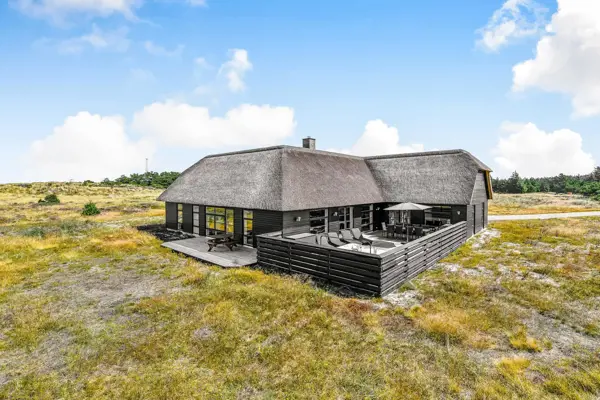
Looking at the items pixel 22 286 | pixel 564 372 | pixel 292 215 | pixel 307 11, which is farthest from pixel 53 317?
pixel 307 11

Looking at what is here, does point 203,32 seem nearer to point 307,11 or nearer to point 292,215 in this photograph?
point 307,11

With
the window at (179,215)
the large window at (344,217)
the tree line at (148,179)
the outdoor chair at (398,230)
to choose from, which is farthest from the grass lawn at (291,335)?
the tree line at (148,179)

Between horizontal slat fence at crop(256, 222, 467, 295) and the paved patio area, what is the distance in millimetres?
1253

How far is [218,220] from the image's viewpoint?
17.4 metres

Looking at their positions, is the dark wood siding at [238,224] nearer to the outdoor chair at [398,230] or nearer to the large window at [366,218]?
the large window at [366,218]

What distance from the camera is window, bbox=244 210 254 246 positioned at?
15.5 meters

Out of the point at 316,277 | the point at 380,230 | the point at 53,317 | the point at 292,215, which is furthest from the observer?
the point at 380,230

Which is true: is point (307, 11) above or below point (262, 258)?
above

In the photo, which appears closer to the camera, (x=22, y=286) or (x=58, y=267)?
(x=22, y=286)

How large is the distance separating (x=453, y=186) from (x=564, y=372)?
47.0 ft

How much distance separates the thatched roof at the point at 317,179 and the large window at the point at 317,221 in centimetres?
Result: 80

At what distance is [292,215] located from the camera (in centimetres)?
1440

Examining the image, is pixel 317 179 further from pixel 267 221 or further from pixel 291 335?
pixel 291 335

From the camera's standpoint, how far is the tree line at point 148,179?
8425 cm
